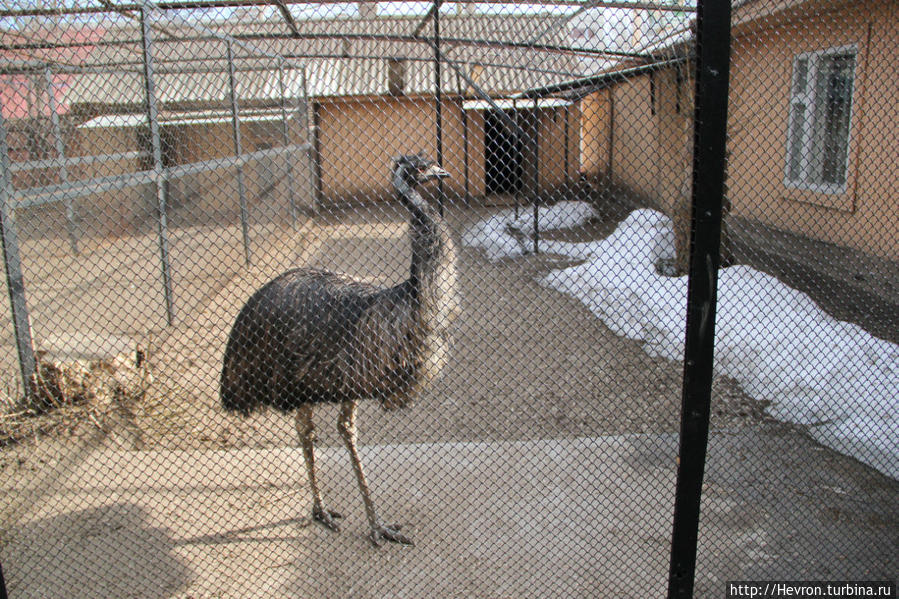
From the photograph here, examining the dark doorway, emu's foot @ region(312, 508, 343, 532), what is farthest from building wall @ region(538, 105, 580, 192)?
emu's foot @ region(312, 508, 343, 532)

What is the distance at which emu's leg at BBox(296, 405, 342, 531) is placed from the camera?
10.6 feet

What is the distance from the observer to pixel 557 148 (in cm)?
1295

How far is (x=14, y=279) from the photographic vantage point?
4.04m

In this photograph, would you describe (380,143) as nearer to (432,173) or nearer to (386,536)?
(432,173)

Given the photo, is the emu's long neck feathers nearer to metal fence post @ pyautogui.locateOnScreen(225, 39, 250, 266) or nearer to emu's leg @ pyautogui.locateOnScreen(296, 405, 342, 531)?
emu's leg @ pyautogui.locateOnScreen(296, 405, 342, 531)

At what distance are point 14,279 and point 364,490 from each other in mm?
2473

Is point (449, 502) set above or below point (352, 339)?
below

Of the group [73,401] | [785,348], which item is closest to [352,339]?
[73,401]

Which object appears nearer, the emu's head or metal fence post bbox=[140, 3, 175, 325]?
the emu's head

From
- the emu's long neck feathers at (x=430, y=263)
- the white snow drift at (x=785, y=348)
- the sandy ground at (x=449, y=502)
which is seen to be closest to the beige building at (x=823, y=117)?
the white snow drift at (x=785, y=348)

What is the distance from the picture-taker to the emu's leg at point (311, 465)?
3.25 meters

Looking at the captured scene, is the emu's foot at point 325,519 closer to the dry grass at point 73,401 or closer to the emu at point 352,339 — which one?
the emu at point 352,339

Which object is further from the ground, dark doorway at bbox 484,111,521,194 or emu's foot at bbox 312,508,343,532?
dark doorway at bbox 484,111,521,194

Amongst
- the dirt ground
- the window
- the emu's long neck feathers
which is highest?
the window
